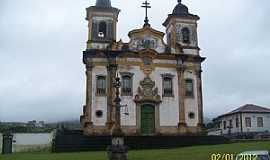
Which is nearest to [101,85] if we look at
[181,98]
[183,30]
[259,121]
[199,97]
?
[181,98]

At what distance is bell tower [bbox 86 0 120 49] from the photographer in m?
33.8

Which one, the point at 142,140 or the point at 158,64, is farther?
the point at 158,64

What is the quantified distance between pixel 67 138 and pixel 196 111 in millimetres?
11255

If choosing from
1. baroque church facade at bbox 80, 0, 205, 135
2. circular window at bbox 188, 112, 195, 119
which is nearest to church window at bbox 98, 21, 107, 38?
baroque church facade at bbox 80, 0, 205, 135

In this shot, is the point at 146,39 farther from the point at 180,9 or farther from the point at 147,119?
the point at 147,119

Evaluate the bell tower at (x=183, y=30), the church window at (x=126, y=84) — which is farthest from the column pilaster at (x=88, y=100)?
the bell tower at (x=183, y=30)

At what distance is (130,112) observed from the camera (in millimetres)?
32188

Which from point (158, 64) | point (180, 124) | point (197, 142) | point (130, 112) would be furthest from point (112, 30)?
point (197, 142)

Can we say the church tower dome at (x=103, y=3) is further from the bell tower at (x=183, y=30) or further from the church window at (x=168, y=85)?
the church window at (x=168, y=85)

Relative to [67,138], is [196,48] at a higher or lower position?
higher

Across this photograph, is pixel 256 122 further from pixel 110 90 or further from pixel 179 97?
pixel 110 90

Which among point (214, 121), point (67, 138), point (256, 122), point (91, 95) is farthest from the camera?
point (214, 121)

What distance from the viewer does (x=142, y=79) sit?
33031 millimetres

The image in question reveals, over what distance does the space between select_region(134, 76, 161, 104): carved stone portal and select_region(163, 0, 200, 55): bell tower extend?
13.6ft
